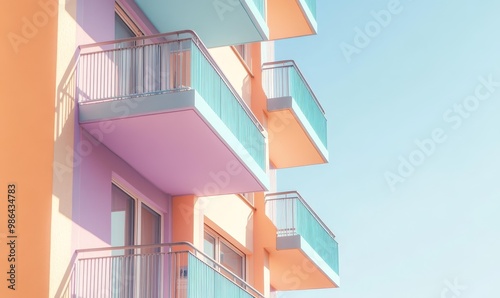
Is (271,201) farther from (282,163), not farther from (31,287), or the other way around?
(31,287)

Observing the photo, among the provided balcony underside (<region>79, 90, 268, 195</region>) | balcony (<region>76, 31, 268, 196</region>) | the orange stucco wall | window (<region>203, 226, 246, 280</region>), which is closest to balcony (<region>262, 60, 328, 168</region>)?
window (<region>203, 226, 246, 280</region>)

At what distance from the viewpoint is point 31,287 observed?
1398 centimetres

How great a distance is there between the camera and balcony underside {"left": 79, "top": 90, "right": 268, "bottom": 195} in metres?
15.5

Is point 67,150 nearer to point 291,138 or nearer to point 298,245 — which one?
point 298,245

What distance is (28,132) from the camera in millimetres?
14609

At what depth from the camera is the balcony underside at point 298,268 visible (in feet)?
80.5

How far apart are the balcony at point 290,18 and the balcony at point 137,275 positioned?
10861 mm

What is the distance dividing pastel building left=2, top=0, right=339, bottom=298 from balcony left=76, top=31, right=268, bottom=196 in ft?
0.07

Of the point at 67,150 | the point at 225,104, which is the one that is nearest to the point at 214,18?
the point at 225,104

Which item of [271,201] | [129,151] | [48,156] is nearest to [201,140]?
[129,151]

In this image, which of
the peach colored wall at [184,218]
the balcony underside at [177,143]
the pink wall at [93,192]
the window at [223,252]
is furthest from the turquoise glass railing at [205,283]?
the window at [223,252]

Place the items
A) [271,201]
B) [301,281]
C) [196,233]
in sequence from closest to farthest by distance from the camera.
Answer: [196,233] < [271,201] < [301,281]

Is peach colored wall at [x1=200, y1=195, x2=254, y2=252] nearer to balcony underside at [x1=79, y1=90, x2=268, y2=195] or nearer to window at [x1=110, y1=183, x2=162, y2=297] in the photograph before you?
balcony underside at [x1=79, y1=90, x2=268, y2=195]

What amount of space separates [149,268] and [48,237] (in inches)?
102
